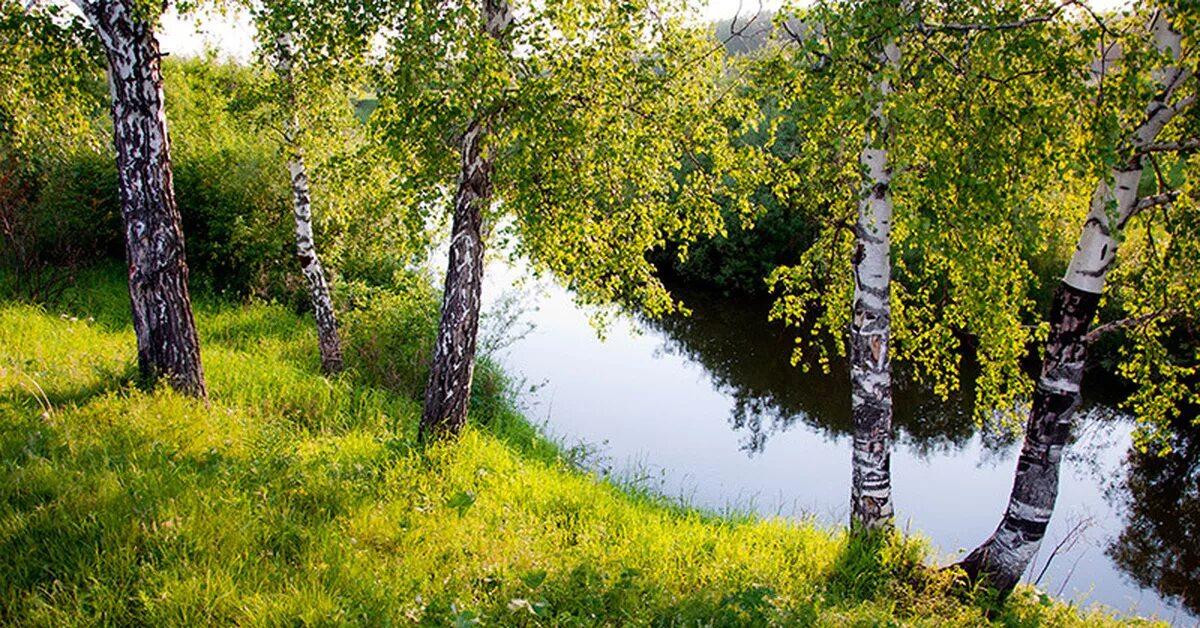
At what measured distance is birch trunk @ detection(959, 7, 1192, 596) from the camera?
5168 millimetres

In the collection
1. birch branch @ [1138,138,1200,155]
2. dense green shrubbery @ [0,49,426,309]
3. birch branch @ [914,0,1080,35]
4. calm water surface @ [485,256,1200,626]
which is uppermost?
birch branch @ [914,0,1080,35]

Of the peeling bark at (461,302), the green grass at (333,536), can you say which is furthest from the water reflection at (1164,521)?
the peeling bark at (461,302)

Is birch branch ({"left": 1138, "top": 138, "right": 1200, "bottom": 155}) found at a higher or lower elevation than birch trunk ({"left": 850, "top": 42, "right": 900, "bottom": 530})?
higher

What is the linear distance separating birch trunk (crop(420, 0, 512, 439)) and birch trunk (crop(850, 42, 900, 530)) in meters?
3.20

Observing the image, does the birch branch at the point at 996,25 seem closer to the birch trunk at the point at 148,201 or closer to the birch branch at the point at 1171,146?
the birch branch at the point at 1171,146

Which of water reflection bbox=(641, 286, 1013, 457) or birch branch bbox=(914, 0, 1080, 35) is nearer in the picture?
birch branch bbox=(914, 0, 1080, 35)

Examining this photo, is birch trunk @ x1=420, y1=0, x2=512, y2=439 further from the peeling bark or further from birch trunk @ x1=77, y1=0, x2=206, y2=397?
birch trunk @ x1=77, y1=0, x2=206, y2=397

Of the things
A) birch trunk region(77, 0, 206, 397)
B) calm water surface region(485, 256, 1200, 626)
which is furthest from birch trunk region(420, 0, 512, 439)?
calm water surface region(485, 256, 1200, 626)

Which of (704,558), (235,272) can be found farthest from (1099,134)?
(235,272)

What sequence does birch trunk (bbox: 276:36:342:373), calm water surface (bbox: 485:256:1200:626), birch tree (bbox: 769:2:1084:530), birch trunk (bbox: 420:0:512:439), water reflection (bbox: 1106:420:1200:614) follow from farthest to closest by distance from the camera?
calm water surface (bbox: 485:256:1200:626), water reflection (bbox: 1106:420:1200:614), birch trunk (bbox: 276:36:342:373), birch trunk (bbox: 420:0:512:439), birch tree (bbox: 769:2:1084:530)

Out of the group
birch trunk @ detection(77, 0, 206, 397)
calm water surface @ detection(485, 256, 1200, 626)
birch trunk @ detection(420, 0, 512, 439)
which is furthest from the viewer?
calm water surface @ detection(485, 256, 1200, 626)

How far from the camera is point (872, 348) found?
6.05 meters

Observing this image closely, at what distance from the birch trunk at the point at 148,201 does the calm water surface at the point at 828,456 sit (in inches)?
190

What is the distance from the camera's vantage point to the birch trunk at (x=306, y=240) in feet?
29.1
